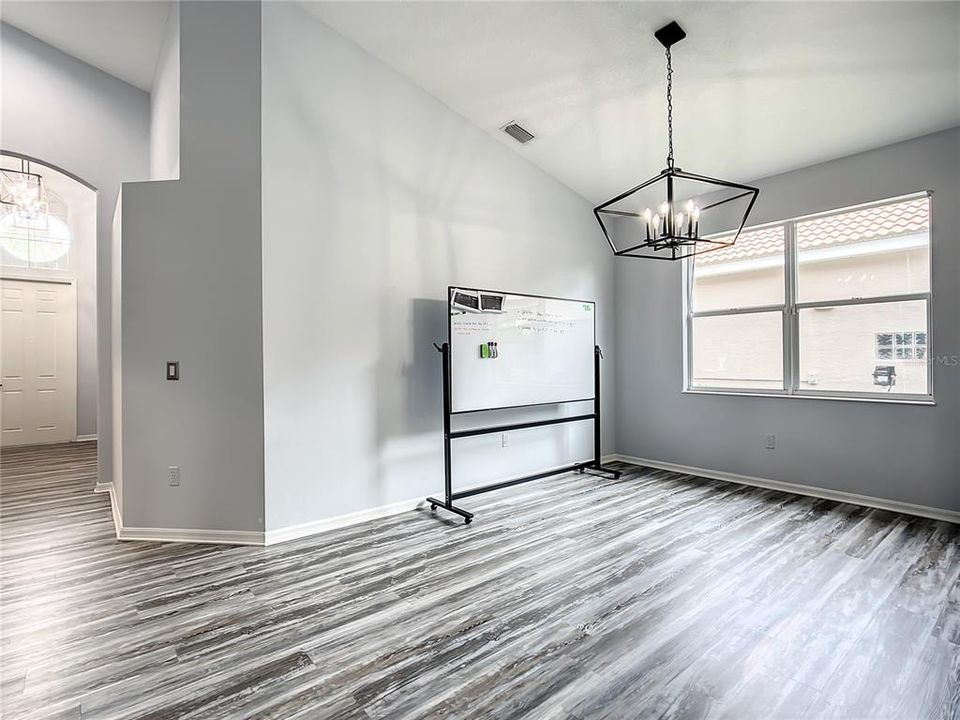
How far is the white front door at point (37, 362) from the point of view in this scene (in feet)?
22.7

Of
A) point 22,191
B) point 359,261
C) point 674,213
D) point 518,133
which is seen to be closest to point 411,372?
point 359,261

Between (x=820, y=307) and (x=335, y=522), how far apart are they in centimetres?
452

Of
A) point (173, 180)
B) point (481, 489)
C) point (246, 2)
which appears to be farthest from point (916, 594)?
point (246, 2)

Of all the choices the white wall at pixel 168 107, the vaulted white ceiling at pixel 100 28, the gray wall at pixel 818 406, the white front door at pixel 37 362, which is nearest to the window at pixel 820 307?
the gray wall at pixel 818 406

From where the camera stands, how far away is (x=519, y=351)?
4.28 m

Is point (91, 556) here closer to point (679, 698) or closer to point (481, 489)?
point (481, 489)

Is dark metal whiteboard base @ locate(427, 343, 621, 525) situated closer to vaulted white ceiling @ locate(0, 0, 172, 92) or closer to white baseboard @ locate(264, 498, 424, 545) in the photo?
white baseboard @ locate(264, 498, 424, 545)

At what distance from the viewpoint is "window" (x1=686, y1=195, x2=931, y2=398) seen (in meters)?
3.80

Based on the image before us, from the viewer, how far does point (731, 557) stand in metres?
2.97

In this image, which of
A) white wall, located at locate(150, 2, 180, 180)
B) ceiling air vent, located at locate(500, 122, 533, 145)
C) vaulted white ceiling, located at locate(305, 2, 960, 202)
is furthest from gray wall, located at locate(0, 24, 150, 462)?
ceiling air vent, located at locate(500, 122, 533, 145)

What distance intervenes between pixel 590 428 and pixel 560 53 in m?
3.69

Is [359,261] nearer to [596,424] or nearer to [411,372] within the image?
[411,372]

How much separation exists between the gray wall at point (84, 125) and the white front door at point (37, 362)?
12.6ft

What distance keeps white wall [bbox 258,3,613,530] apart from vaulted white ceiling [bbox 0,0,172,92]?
4.86ft
